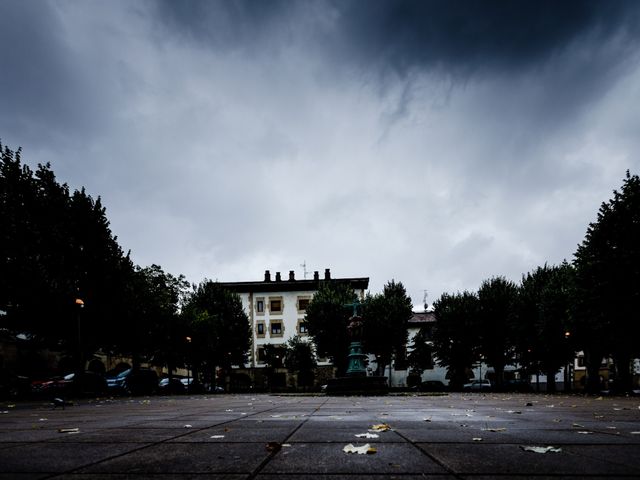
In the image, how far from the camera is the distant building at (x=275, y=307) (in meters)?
51.4

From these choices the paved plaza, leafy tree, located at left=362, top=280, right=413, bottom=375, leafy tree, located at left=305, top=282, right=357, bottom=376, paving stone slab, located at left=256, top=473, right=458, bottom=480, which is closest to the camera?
paving stone slab, located at left=256, top=473, right=458, bottom=480

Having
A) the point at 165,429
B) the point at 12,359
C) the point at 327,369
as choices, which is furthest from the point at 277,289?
the point at 165,429

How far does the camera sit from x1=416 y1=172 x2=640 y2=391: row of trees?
1920 centimetres

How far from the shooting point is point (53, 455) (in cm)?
319

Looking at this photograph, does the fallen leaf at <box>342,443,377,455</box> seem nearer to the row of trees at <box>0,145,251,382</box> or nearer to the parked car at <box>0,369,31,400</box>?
the row of trees at <box>0,145,251,382</box>

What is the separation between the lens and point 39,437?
4.42m

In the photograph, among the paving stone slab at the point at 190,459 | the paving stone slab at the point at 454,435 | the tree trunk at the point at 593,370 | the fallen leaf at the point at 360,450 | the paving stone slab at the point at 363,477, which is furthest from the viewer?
the tree trunk at the point at 593,370

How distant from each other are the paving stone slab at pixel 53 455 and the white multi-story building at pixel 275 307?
157 ft

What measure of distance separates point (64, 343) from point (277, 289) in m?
31.0

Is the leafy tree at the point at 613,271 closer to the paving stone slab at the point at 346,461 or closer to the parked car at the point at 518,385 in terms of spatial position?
the paving stone slab at the point at 346,461

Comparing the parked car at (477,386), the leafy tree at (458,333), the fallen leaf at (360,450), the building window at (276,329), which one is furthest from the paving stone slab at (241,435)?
the building window at (276,329)

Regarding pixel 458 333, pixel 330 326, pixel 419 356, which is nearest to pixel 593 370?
pixel 458 333

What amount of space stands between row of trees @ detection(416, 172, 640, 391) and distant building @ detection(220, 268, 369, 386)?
13348 mm

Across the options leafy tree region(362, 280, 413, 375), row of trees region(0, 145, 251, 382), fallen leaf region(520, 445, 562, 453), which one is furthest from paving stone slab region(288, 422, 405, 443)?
leafy tree region(362, 280, 413, 375)
